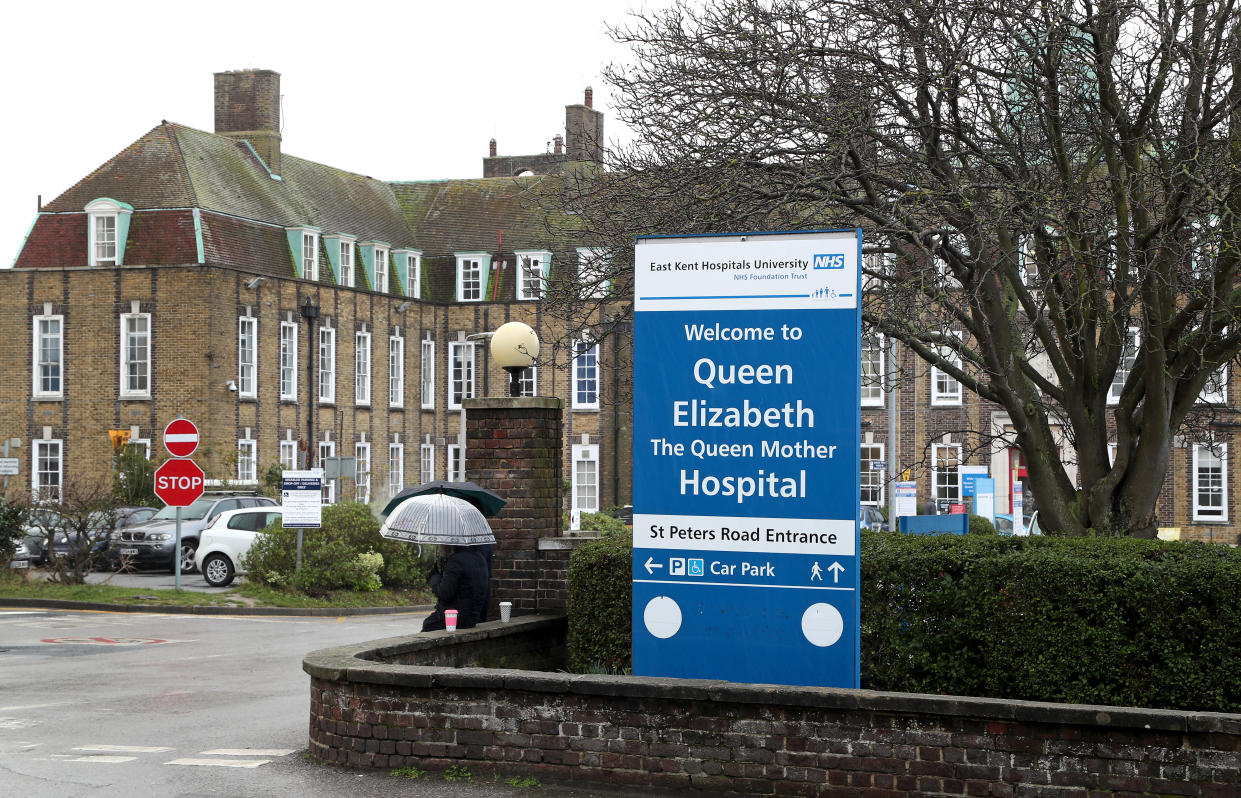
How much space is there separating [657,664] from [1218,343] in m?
6.77

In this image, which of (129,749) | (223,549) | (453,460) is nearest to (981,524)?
(223,549)

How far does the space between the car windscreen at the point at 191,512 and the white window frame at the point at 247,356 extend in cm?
1199

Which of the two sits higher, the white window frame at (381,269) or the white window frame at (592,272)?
the white window frame at (381,269)

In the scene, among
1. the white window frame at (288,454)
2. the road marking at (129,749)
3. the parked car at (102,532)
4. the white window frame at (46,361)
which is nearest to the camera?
the road marking at (129,749)

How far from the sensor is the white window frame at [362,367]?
5184cm

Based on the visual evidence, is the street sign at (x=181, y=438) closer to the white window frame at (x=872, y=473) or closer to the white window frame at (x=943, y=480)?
the white window frame at (x=872, y=473)

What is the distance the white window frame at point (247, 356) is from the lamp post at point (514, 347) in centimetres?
3344

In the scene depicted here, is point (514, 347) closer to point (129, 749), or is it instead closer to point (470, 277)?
point (129, 749)

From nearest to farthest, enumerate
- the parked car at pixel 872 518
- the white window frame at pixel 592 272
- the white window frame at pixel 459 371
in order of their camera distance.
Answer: the white window frame at pixel 592 272
the parked car at pixel 872 518
the white window frame at pixel 459 371

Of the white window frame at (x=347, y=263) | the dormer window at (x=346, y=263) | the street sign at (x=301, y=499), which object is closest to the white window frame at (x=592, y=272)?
the street sign at (x=301, y=499)

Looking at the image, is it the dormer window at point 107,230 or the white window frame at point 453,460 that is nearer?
the dormer window at point 107,230

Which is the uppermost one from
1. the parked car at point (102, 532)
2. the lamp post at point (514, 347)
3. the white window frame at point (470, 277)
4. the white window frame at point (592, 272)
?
the white window frame at point (470, 277)

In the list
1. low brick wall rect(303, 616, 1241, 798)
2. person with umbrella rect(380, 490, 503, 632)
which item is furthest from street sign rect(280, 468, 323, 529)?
low brick wall rect(303, 616, 1241, 798)

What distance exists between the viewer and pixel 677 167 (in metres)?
13.5
